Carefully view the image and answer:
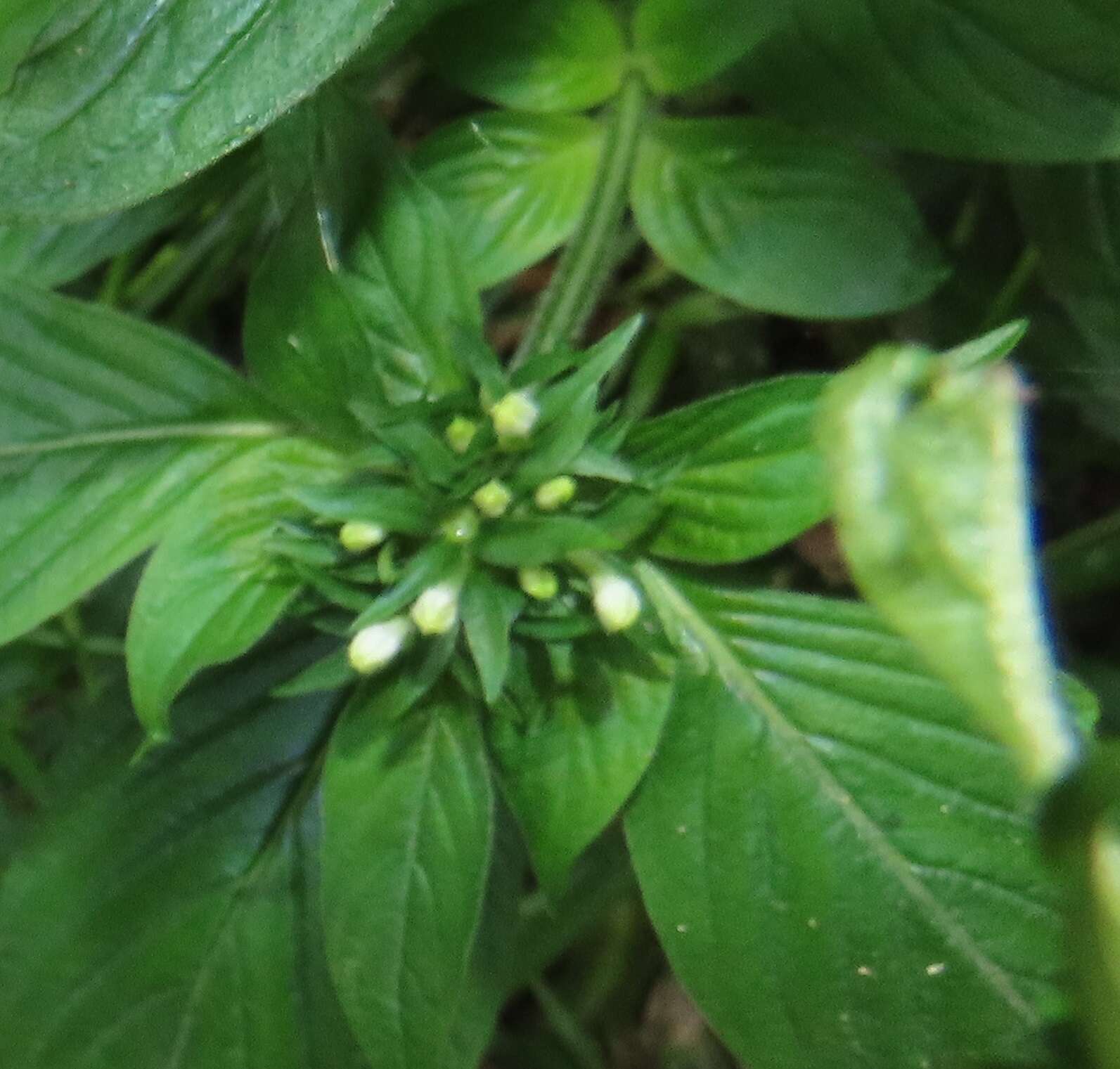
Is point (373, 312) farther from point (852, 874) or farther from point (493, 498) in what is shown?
point (852, 874)

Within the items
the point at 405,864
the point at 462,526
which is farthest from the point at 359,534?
the point at 405,864

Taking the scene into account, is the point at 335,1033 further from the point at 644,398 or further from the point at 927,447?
the point at 927,447

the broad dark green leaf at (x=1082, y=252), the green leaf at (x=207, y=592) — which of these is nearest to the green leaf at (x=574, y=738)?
the green leaf at (x=207, y=592)

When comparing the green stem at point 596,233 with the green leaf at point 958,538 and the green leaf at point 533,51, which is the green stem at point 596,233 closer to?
the green leaf at point 533,51

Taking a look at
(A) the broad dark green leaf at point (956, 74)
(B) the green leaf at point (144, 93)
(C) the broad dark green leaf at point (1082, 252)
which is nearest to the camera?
(B) the green leaf at point (144, 93)

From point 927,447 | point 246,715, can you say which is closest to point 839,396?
point 927,447
